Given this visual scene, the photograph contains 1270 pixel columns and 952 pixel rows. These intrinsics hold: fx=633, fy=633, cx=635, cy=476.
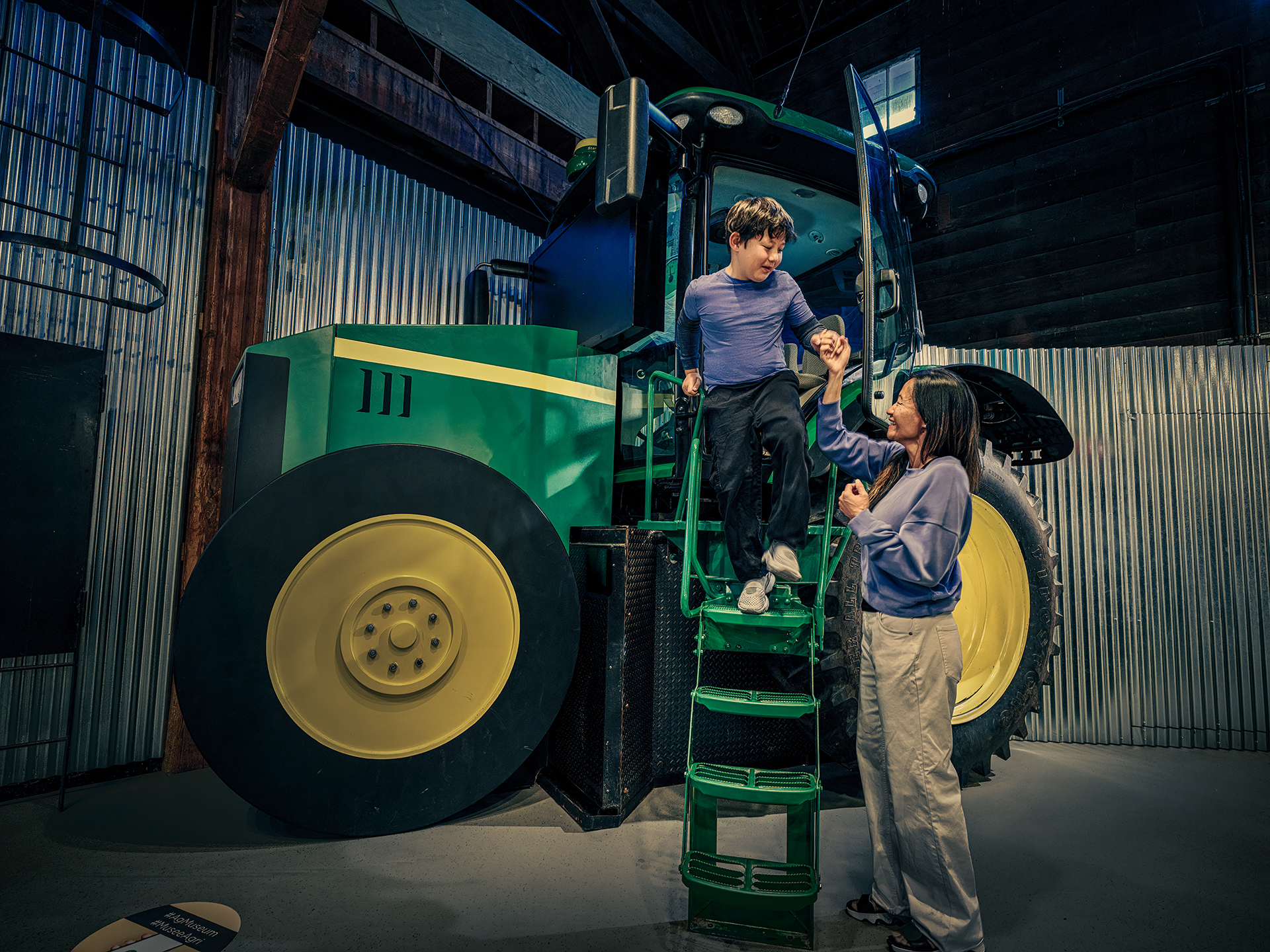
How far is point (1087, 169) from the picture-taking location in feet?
19.6

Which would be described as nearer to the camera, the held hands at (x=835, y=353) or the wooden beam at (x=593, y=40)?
the held hands at (x=835, y=353)

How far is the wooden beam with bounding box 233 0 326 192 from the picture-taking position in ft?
9.01

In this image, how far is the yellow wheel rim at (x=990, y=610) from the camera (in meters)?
3.08

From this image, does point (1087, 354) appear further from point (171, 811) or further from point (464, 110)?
point (171, 811)

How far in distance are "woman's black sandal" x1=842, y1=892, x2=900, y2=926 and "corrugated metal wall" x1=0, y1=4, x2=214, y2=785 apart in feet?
11.6

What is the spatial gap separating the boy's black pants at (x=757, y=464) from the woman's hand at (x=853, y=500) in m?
0.49

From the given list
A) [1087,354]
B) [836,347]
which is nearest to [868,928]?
[836,347]

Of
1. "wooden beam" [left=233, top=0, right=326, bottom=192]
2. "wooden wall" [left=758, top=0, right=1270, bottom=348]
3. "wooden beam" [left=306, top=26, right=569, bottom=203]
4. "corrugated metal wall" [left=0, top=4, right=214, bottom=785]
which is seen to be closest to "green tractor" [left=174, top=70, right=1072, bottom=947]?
"corrugated metal wall" [left=0, top=4, right=214, bottom=785]

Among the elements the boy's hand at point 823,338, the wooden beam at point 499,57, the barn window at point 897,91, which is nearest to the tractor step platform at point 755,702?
the boy's hand at point 823,338

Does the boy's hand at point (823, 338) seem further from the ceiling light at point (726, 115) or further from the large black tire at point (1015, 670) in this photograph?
the ceiling light at point (726, 115)

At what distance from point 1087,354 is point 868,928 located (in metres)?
4.15

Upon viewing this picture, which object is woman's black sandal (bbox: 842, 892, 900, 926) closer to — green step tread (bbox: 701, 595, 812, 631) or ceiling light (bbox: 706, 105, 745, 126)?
green step tread (bbox: 701, 595, 812, 631)

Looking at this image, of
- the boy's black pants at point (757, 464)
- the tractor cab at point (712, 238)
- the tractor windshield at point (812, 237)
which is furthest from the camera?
the tractor windshield at point (812, 237)

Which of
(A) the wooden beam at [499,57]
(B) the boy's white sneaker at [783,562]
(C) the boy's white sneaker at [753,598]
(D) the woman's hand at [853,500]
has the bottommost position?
(C) the boy's white sneaker at [753,598]
